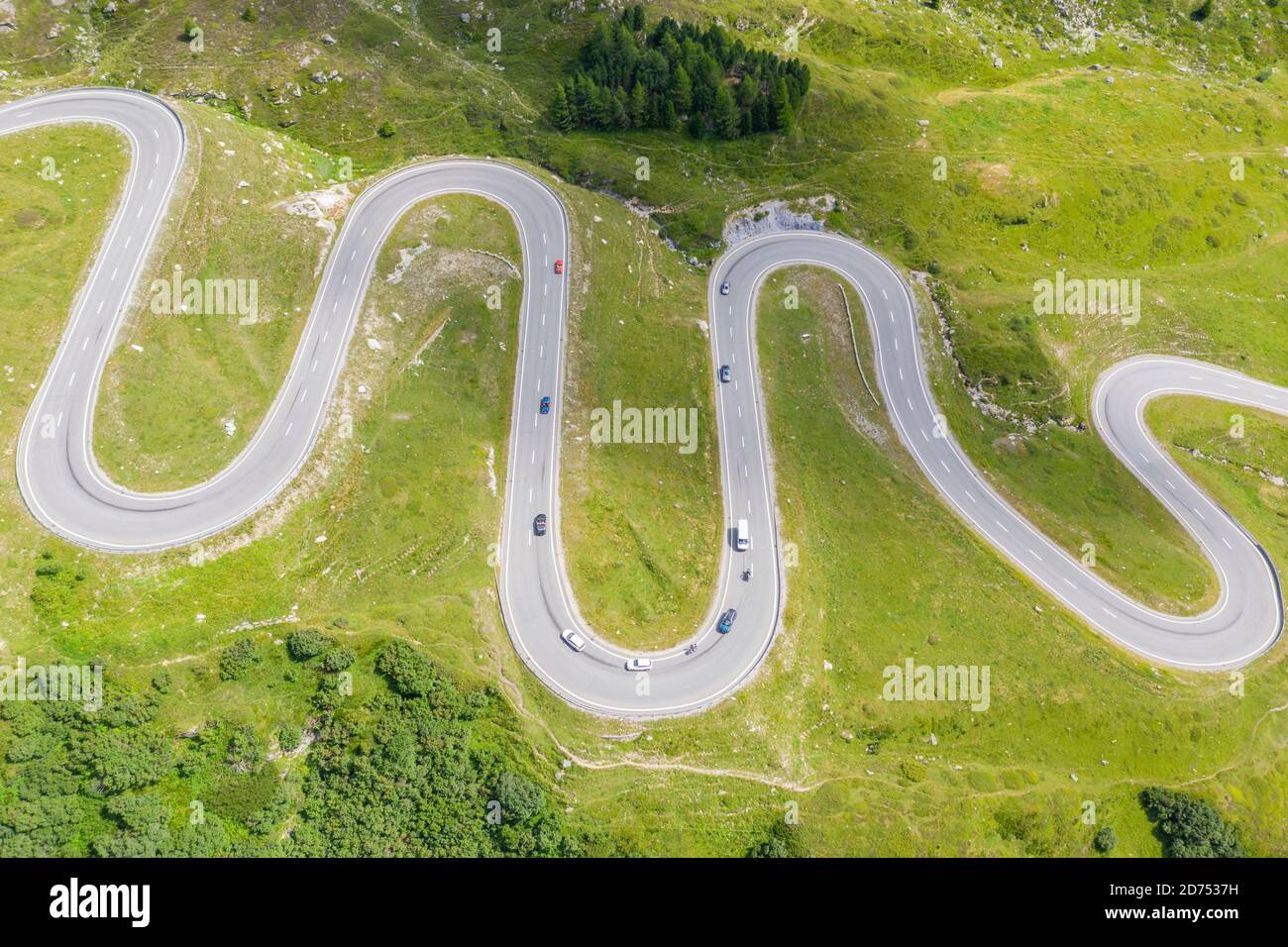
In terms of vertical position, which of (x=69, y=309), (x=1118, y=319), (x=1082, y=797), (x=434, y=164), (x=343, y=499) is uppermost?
(x=434, y=164)

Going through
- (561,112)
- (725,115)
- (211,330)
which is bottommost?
(211,330)

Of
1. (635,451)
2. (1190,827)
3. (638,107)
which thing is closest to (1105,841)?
(1190,827)

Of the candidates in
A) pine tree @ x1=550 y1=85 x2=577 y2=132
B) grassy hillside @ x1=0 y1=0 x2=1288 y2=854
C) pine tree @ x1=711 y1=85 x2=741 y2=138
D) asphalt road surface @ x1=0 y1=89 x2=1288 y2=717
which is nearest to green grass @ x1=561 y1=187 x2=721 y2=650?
grassy hillside @ x1=0 y1=0 x2=1288 y2=854

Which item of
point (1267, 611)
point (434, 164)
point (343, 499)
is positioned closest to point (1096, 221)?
point (1267, 611)

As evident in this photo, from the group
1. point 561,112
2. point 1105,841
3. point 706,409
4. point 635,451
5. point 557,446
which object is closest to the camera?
point 1105,841

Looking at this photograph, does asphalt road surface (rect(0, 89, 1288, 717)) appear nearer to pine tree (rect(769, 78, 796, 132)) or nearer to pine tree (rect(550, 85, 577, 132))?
pine tree (rect(550, 85, 577, 132))

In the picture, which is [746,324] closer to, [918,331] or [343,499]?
[918,331]

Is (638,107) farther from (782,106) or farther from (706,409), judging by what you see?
(706,409)

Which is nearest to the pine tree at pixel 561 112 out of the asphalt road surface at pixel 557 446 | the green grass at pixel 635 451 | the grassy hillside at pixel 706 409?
the grassy hillside at pixel 706 409
